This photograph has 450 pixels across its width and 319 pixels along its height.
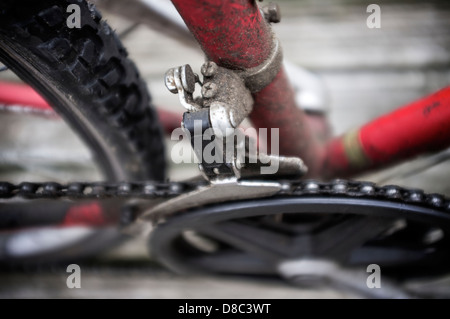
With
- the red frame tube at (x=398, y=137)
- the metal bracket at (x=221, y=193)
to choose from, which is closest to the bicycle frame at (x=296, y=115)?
the red frame tube at (x=398, y=137)

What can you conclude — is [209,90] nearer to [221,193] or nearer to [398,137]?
[221,193]

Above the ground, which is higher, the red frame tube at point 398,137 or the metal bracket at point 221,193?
the red frame tube at point 398,137

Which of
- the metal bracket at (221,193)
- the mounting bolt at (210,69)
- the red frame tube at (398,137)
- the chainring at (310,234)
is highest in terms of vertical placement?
the mounting bolt at (210,69)

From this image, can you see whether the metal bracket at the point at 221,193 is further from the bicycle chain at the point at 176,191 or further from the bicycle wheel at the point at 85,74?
the bicycle wheel at the point at 85,74

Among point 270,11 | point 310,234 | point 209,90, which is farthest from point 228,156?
point 310,234

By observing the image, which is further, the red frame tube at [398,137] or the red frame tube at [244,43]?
the red frame tube at [398,137]

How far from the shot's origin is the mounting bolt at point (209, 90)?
406 millimetres

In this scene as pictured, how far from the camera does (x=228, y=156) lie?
0.42 metres

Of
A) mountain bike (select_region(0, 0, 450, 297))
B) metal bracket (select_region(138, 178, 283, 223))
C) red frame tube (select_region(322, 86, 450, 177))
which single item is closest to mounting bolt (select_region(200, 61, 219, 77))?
mountain bike (select_region(0, 0, 450, 297))

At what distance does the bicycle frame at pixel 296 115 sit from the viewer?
1.27 ft

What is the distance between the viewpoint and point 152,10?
0.60 meters

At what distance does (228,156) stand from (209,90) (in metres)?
0.08

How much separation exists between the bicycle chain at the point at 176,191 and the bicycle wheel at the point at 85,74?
86 millimetres

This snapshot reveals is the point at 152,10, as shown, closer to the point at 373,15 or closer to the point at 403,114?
the point at 403,114
